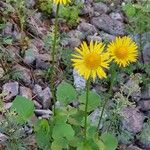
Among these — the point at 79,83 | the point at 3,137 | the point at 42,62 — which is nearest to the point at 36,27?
the point at 42,62

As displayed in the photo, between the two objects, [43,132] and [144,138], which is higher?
[43,132]

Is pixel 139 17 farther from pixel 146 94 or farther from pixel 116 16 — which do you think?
pixel 146 94

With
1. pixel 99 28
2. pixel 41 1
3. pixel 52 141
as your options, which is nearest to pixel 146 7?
pixel 99 28

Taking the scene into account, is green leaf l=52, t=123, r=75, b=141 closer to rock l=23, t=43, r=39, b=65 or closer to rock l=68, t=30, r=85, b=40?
rock l=23, t=43, r=39, b=65

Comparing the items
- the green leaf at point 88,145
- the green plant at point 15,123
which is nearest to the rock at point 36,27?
the green plant at point 15,123

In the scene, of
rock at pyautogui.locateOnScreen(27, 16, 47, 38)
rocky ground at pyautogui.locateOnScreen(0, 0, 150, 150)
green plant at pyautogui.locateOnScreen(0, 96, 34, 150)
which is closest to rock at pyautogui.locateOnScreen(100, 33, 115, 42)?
rocky ground at pyautogui.locateOnScreen(0, 0, 150, 150)

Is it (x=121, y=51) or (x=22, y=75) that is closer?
(x=121, y=51)

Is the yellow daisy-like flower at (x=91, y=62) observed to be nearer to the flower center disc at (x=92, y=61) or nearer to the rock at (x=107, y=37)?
the flower center disc at (x=92, y=61)
